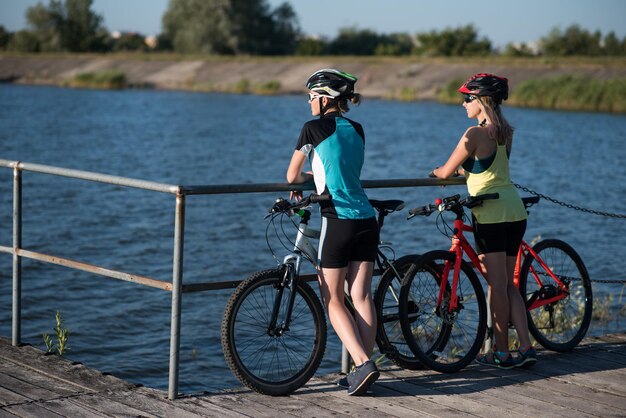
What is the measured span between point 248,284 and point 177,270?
40 cm

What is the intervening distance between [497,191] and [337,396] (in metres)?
1.64

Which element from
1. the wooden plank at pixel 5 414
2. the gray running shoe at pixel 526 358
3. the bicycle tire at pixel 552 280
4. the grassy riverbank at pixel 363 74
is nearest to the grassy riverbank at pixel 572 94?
the grassy riverbank at pixel 363 74

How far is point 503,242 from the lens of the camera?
6324 millimetres

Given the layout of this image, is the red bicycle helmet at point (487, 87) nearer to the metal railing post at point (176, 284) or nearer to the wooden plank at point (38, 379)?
the metal railing post at point (176, 284)

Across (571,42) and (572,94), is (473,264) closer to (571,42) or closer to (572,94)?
(572,94)

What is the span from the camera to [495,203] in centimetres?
624

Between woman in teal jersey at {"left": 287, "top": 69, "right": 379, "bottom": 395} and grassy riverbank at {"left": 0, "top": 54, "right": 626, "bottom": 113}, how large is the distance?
157 feet

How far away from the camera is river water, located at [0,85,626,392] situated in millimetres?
11656

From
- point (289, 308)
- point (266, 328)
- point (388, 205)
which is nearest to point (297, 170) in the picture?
point (388, 205)

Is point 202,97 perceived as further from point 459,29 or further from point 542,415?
point 542,415

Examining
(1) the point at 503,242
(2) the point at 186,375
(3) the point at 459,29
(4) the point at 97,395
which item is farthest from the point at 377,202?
(3) the point at 459,29

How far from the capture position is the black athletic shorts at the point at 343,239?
559 cm

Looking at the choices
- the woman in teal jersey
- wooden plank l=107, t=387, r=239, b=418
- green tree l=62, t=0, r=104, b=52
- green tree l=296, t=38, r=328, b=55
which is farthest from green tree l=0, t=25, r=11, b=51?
the woman in teal jersey

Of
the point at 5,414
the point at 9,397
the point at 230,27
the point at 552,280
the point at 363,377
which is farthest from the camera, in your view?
the point at 230,27
